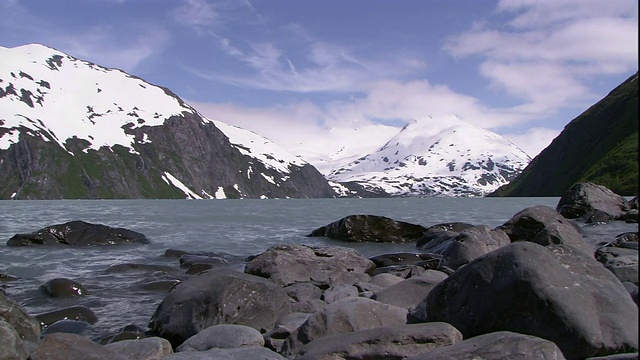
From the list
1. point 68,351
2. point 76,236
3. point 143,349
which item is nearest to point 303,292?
point 143,349

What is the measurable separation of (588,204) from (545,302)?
4434cm

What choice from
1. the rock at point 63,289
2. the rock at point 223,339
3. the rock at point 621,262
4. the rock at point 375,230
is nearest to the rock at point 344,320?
the rock at point 223,339

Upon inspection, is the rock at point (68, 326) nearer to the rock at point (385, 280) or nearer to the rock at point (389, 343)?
the rock at point (389, 343)

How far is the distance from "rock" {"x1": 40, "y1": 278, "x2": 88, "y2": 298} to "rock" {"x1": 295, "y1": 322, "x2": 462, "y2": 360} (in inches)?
449

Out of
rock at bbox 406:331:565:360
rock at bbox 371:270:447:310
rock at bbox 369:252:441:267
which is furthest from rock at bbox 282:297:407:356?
rock at bbox 369:252:441:267

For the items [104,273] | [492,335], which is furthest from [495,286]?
[104,273]

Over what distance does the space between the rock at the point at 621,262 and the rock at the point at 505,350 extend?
239 inches

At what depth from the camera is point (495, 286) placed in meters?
9.02

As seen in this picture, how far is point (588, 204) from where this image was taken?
4800 cm

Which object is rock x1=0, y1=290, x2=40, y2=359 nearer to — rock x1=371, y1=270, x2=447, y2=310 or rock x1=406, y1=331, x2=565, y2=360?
rock x1=406, y1=331, x2=565, y2=360

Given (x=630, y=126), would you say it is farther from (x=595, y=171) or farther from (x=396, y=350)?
(x=396, y=350)

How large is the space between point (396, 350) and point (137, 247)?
87.9 feet

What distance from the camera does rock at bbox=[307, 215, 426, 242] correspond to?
35.6 metres

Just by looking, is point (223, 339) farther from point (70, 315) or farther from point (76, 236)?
point (76, 236)
